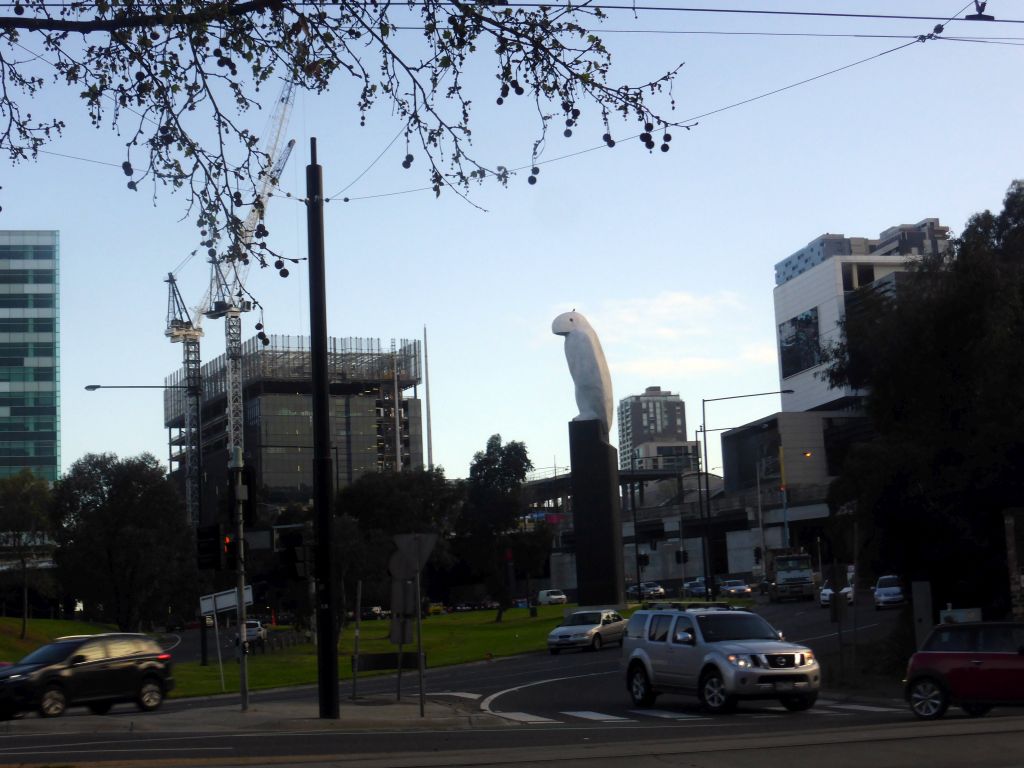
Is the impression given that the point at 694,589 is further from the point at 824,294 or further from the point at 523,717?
the point at 523,717

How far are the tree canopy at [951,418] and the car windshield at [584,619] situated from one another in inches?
685

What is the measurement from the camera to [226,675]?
43938 mm

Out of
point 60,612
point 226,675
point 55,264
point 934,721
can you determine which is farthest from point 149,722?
point 55,264

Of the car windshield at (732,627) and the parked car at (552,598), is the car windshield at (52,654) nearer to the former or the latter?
the car windshield at (732,627)

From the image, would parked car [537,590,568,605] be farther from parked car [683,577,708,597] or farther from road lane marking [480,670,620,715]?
road lane marking [480,670,620,715]

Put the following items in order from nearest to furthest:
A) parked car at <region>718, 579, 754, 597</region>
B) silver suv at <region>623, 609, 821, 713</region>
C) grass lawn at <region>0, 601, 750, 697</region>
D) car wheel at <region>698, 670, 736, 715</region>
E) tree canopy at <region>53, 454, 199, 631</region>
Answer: silver suv at <region>623, 609, 821, 713</region>
car wheel at <region>698, 670, 736, 715</region>
grass lawn at <region>0, 601, 750, 697</region>
tree canopy at <region>53, 454, 199, 631</region>
parked car at <region>718, 579, 754, 597</region>

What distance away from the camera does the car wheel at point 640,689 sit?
23.9 m

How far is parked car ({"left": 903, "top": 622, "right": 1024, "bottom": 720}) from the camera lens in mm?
18391

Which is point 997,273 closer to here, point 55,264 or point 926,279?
point 926,279

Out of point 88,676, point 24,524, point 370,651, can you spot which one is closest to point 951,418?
point 88,676

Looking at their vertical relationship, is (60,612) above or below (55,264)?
below

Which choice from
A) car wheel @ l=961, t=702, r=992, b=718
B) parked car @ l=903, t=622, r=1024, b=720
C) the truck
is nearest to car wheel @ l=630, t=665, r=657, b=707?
parked car @ l=903, t=622, r=1024, b=720

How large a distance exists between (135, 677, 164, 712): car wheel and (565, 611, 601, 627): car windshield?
22393 millimetres

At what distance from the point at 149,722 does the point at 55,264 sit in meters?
147
